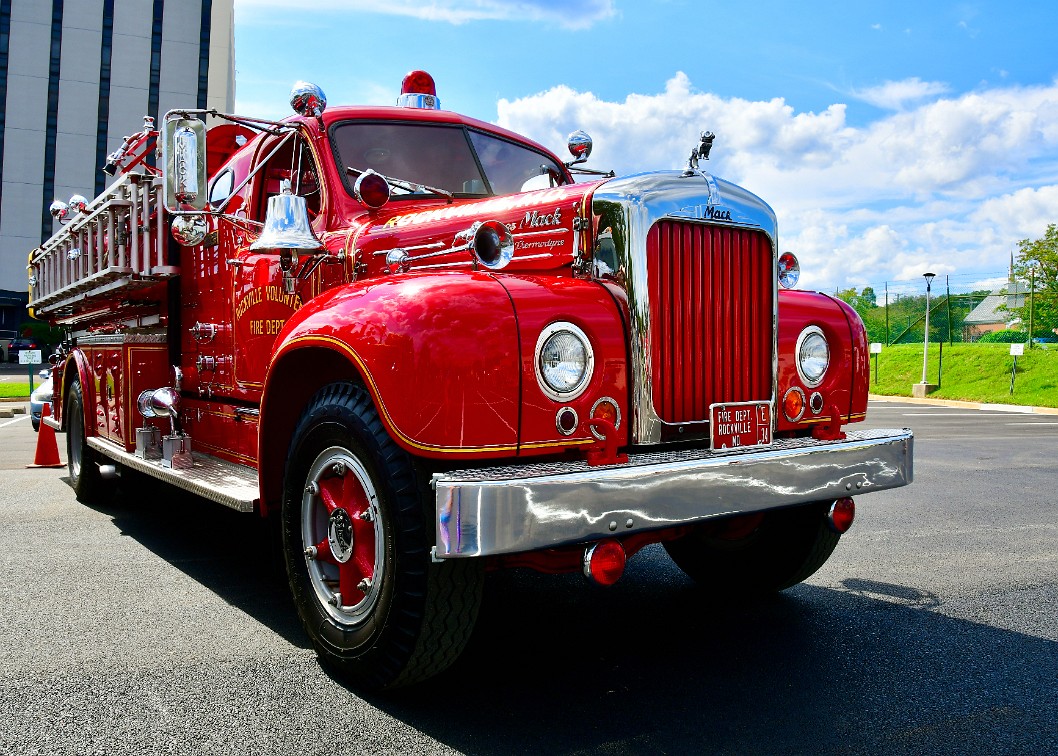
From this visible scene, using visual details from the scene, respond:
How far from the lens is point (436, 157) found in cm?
434

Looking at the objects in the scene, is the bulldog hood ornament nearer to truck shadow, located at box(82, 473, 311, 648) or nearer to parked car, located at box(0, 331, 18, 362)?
truck shadow, located at box(82, 473, 311, 648)

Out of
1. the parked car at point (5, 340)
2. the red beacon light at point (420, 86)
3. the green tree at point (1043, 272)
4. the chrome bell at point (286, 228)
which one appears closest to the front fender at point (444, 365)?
the chrome bell at point (286, 228)

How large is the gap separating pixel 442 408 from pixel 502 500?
0.34 meters

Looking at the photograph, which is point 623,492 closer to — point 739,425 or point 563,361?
point 563,361

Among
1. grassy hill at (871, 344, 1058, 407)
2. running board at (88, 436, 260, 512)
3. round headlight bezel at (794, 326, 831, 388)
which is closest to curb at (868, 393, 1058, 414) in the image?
grassy hill at (871, 344, 1058, 407)

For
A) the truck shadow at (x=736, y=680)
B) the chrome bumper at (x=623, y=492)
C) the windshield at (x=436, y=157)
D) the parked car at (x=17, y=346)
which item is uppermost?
the parked car at (x=17, y=346)

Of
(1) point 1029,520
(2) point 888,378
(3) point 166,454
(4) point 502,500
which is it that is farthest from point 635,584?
(2) point 888,378

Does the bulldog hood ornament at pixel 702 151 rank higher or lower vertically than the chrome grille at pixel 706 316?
higher

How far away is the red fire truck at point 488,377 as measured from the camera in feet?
8.67

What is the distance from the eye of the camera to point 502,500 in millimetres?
2438

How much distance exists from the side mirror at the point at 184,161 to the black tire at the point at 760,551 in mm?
2397

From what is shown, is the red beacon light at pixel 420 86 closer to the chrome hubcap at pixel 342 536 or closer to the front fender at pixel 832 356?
the front fender at pixel 832 356

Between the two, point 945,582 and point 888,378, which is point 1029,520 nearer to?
point 945,582

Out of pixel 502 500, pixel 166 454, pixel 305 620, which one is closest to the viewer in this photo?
pixel 502 500
